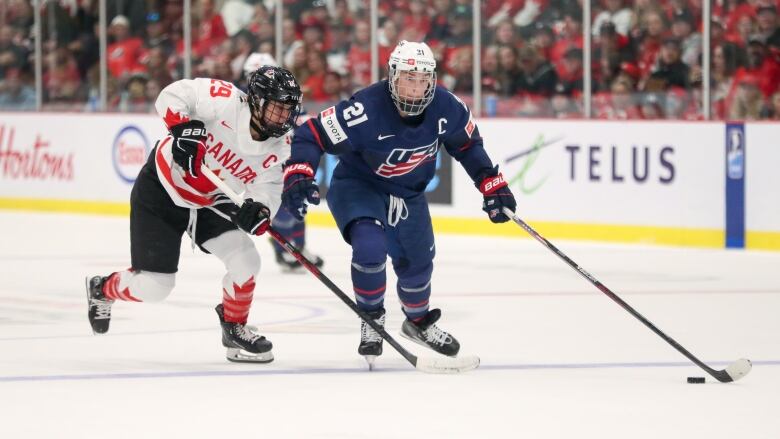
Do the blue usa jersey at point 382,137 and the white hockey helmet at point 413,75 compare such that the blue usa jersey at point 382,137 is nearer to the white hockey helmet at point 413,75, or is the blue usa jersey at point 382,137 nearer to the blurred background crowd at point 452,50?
the white hockey helmet at point 413,75

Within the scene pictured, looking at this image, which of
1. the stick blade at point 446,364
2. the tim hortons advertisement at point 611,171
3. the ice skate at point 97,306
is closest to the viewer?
the stick blade at point 446,364

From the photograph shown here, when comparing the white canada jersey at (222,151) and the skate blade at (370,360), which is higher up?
the white canada jersey at (222,151)

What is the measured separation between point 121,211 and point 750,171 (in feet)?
17.7

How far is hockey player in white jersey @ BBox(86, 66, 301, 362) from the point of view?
5.54 meters

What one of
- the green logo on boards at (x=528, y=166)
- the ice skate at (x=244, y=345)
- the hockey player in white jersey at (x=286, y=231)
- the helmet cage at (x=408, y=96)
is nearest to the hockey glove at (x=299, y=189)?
the helmet cage at (x=408, y=96)

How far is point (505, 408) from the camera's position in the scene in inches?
186

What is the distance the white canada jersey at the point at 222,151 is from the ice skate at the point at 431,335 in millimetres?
684

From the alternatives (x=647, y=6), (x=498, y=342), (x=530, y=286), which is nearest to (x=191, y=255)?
(x=530, y=286)

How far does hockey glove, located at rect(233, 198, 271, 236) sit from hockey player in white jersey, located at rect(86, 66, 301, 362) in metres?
0.03

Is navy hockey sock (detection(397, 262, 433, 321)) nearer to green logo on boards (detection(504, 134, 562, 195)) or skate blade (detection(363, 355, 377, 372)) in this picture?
skate blade (detection(363, 355, 377, 372))

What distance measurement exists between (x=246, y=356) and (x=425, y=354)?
0.71 metres

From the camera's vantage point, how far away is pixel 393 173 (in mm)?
5691

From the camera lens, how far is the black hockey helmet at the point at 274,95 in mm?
5441

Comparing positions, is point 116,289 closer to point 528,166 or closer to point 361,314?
point 361,314
